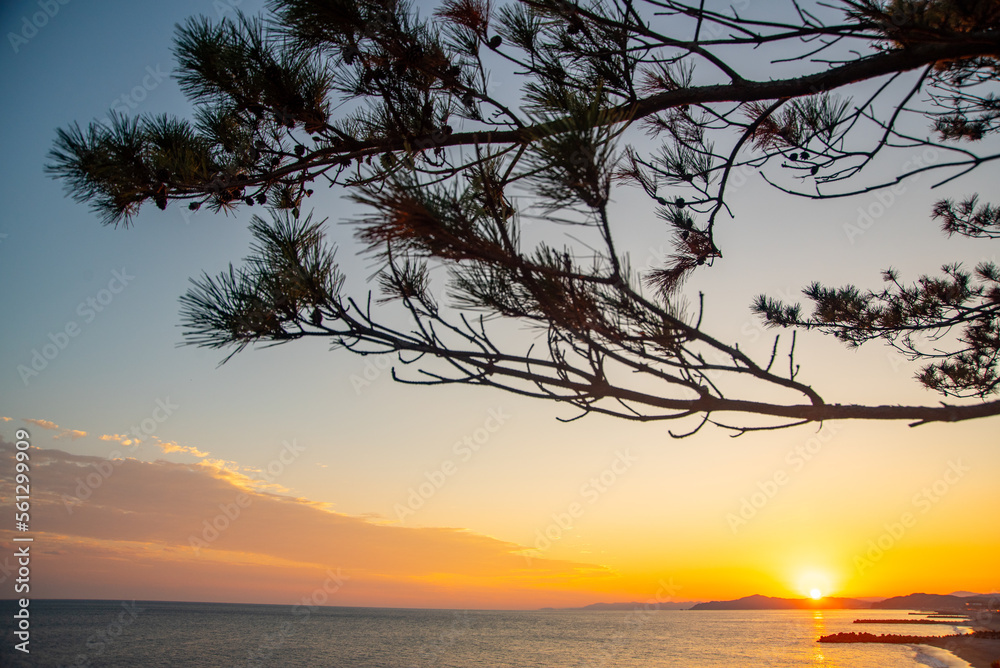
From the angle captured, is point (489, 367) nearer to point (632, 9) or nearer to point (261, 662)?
point (632, 9)

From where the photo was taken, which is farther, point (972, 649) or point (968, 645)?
point (968, 645)

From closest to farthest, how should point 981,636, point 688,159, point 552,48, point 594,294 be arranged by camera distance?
point 594,294 < point 552,48 < point 688,159 < point 981,636

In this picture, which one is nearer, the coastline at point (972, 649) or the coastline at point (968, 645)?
the coastline at point (972, 649)

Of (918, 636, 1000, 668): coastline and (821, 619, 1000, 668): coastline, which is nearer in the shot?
(918, 636, 1000, 668): coastline

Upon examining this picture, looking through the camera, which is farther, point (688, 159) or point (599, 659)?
point (599, 659)

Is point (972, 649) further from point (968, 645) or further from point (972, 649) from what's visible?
point (968, 645)

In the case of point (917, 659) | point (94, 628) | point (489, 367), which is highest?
point (489, 367)

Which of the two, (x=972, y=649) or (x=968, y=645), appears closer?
(x=972, y=649)

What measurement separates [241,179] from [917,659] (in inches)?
1090

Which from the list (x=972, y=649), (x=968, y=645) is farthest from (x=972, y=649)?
(x=968, y=645)

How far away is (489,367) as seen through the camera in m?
1.64

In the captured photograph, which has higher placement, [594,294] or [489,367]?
[594,294]

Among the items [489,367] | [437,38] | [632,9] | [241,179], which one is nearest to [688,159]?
[632,9]

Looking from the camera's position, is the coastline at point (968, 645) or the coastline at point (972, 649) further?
the coastline at point (968, 645)
